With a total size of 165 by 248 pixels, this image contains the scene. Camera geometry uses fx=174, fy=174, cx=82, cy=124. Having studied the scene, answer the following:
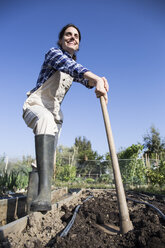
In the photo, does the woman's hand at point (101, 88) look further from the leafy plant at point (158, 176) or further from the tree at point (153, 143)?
the tree at point (153, 143)

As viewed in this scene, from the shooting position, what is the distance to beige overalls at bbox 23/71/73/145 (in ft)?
5.34

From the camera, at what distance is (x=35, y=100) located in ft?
6.05

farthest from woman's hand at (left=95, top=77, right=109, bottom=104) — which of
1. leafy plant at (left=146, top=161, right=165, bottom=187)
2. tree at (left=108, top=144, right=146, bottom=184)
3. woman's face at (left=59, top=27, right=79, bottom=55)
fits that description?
tree at (left=108, top=144, right=146, bottom=184)

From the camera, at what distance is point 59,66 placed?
171 centimetres

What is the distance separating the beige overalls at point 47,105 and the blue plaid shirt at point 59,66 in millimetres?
92

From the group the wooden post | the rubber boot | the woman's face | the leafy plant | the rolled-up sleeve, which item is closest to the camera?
the wooden post

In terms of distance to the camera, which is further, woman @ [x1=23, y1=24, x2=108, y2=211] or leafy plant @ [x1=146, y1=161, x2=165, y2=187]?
leafy plant @ [x1=146, y1=161, x2=165, y2=187]

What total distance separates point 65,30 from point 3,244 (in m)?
2.28

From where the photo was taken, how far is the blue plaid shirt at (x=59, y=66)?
5.28ft

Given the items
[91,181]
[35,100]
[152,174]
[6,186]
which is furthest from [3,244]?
[91,181]

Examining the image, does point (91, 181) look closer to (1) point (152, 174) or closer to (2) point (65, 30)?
(1) point (152, 174)

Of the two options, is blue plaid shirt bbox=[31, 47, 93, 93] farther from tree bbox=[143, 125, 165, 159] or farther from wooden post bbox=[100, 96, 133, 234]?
tree bbox=[143, 125, 165, 159]

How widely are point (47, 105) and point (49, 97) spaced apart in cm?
10

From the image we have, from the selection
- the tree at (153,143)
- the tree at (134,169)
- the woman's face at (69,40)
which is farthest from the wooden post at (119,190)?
the tree at (153,143)
